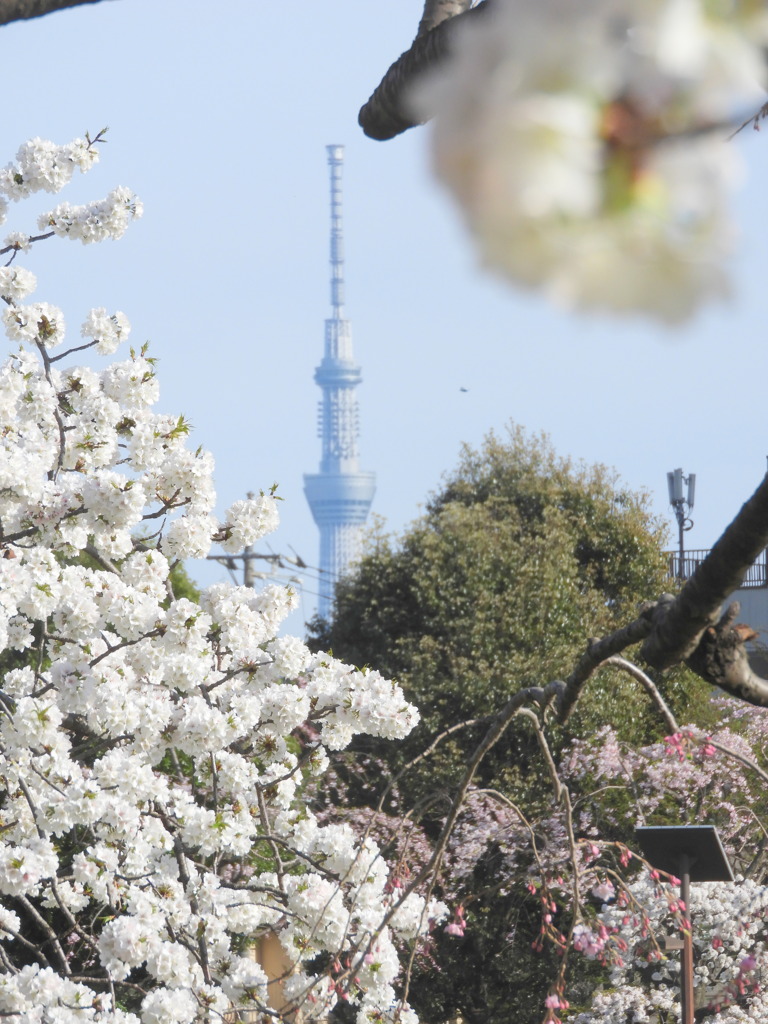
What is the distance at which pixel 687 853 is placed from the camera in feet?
19.1

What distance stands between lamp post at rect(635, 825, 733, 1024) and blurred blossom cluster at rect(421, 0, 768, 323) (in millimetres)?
5603

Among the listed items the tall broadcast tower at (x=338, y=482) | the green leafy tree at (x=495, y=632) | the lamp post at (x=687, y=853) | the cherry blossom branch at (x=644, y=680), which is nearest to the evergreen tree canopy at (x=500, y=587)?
the green leafy tree at (x=495, y=632)

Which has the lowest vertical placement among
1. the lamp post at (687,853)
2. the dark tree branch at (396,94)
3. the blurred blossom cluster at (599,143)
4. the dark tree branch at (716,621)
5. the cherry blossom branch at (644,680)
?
the lamp post at (687,853)

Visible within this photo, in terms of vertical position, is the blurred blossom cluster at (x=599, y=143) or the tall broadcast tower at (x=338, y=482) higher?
the tall broadcast tower at (x=338, y=482)

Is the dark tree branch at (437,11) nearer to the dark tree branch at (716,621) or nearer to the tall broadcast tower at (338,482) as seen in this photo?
the dark tree branch at (716,621)

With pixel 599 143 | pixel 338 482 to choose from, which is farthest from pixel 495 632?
pixel 338 482

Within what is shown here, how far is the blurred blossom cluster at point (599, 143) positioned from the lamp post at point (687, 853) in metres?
5.60

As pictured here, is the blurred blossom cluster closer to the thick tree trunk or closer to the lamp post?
the thick tree trunk

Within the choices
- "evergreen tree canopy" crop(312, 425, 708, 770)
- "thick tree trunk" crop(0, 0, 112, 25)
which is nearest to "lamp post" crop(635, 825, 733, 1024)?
"thick tree trunk" crop(0, 0, 112, 25)

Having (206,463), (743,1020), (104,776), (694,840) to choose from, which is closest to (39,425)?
(206,463)

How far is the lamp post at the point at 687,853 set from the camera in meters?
5.71

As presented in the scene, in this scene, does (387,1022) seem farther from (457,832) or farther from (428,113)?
(457,832)

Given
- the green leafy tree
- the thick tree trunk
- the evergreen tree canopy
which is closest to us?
the thick tree trunk

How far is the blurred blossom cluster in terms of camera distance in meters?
0.36
